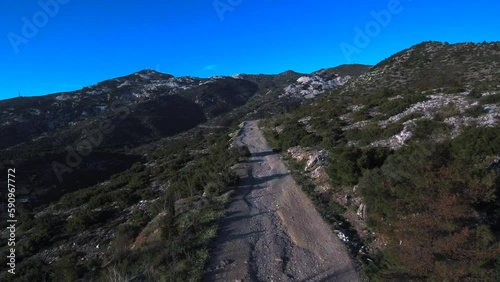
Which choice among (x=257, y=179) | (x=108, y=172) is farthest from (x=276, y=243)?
(x=108, y=172)

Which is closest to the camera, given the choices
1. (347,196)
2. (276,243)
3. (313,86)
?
(276,243)

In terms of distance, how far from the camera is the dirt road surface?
949cm

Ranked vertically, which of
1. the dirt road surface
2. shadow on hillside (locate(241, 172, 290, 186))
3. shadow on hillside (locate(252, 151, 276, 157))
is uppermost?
shadow on hillside (locate(252, 151, 276, 157))

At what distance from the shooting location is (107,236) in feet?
53.9

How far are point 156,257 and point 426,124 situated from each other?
56.2 feet

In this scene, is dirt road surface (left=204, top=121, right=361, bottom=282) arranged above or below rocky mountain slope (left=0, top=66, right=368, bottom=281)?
below

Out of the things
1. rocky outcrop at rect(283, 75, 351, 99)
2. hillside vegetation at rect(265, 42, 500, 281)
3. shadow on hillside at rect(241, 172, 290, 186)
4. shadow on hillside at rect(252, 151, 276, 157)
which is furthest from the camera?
rocky outcrop at rect(283, 75, 351, 99)

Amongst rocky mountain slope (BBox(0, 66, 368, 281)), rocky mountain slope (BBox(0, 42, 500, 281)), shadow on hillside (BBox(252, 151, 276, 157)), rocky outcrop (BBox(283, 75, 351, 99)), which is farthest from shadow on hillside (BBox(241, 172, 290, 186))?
rocky outcrop (BBox(283, 75, 351, 99))

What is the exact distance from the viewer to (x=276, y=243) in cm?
1127

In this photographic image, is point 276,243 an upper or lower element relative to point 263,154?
lower

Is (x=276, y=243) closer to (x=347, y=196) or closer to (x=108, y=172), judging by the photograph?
(x=347, y=196)

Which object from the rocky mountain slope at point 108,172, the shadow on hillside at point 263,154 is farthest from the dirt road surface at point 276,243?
the shadow on hillside at point 263,154

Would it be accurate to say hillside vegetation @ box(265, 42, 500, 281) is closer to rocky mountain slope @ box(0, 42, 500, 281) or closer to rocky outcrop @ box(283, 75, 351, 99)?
rocky mountain slope @ box(0, 42, 500, 281)

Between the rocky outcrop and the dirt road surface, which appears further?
the rocky outcrop
